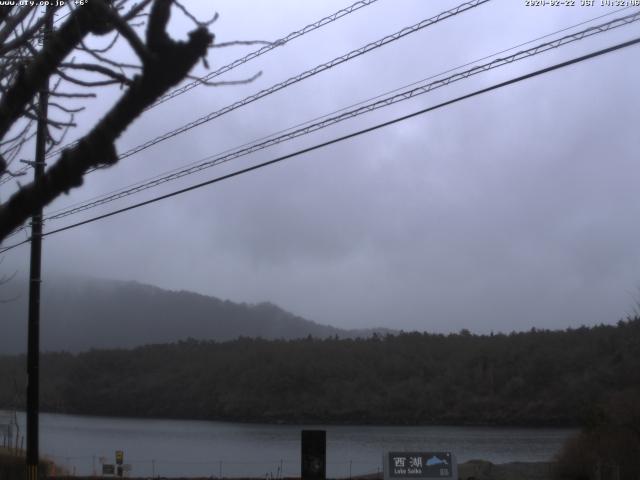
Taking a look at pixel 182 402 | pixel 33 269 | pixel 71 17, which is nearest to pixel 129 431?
pixel 182 402

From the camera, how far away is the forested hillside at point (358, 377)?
2292 inches

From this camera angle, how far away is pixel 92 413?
92.5m

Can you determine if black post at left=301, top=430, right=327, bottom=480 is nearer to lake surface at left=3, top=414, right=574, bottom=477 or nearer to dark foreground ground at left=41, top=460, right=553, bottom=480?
dark foreground ground at left=41, top=460, right=553, bottom=480

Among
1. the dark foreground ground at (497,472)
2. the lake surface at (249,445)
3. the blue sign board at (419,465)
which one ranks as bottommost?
the lake surface at (249,445)

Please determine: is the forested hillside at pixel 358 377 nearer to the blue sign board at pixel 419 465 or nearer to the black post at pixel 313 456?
the blue sign board at pixel 419 465

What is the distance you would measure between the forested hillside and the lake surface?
7.39ft

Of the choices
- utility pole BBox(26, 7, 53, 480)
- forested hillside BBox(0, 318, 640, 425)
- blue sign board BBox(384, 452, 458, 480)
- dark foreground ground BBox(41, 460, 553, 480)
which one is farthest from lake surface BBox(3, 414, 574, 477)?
utility pole BBox(26, 7, 53, 480)

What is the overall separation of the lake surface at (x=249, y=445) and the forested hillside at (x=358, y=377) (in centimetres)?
225

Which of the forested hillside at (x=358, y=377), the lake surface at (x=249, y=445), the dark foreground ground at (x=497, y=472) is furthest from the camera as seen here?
the forested hillside at (x=358, y=377)

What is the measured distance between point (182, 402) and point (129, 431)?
1704cm

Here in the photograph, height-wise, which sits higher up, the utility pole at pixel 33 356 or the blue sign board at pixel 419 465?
the utility pole at pixel 33 356

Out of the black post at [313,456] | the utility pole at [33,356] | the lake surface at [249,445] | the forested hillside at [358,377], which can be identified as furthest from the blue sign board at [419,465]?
the forested hillside at [358,377]

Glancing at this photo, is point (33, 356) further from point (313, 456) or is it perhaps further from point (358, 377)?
point (358, 377)

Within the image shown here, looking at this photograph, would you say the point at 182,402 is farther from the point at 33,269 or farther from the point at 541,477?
the point at 33,269
